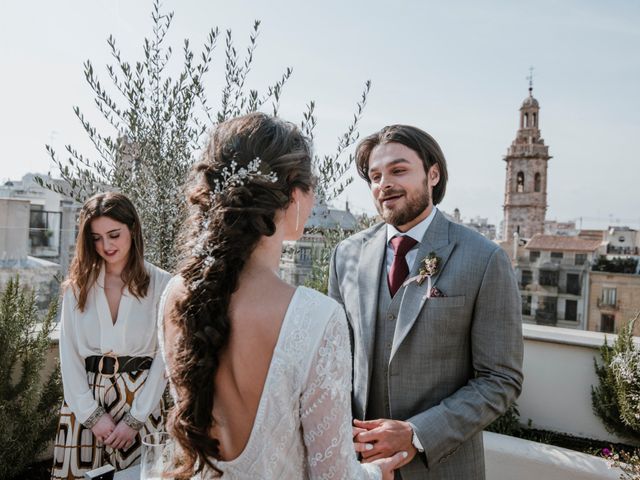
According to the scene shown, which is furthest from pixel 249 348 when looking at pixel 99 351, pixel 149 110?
pixel 149 110

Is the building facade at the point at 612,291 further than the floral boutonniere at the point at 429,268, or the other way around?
the building facade at the point at 612,291

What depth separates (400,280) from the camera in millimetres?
1836

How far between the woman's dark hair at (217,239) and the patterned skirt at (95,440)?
1.41 metres

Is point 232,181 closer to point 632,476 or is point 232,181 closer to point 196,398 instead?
point 196,398

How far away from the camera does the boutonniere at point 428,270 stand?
5.57ft

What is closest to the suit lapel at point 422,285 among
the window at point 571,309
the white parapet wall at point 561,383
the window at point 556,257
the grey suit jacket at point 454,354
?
the grey suit jacket at point 454,354

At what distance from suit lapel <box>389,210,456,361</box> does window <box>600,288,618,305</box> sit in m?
38.5

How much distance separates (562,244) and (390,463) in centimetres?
4023

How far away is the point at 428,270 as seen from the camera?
1706 mm

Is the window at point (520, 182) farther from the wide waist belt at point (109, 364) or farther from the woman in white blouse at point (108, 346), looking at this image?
the wide waist belt at point (109, 364)

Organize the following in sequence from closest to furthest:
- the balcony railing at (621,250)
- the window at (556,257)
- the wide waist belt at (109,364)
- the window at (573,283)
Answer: the wide waist belt at (109,364) → the window at (573,283) → the window at (556,257) → the balcony railing at (621,250)

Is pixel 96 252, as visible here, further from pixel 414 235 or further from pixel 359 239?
pixel 414 235

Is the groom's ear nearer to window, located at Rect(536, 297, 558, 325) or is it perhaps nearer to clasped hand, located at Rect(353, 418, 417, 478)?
clasped hand, located at Rect(353, 418, 417, 478)

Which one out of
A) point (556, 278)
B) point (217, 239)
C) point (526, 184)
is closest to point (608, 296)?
point (556, 278)
